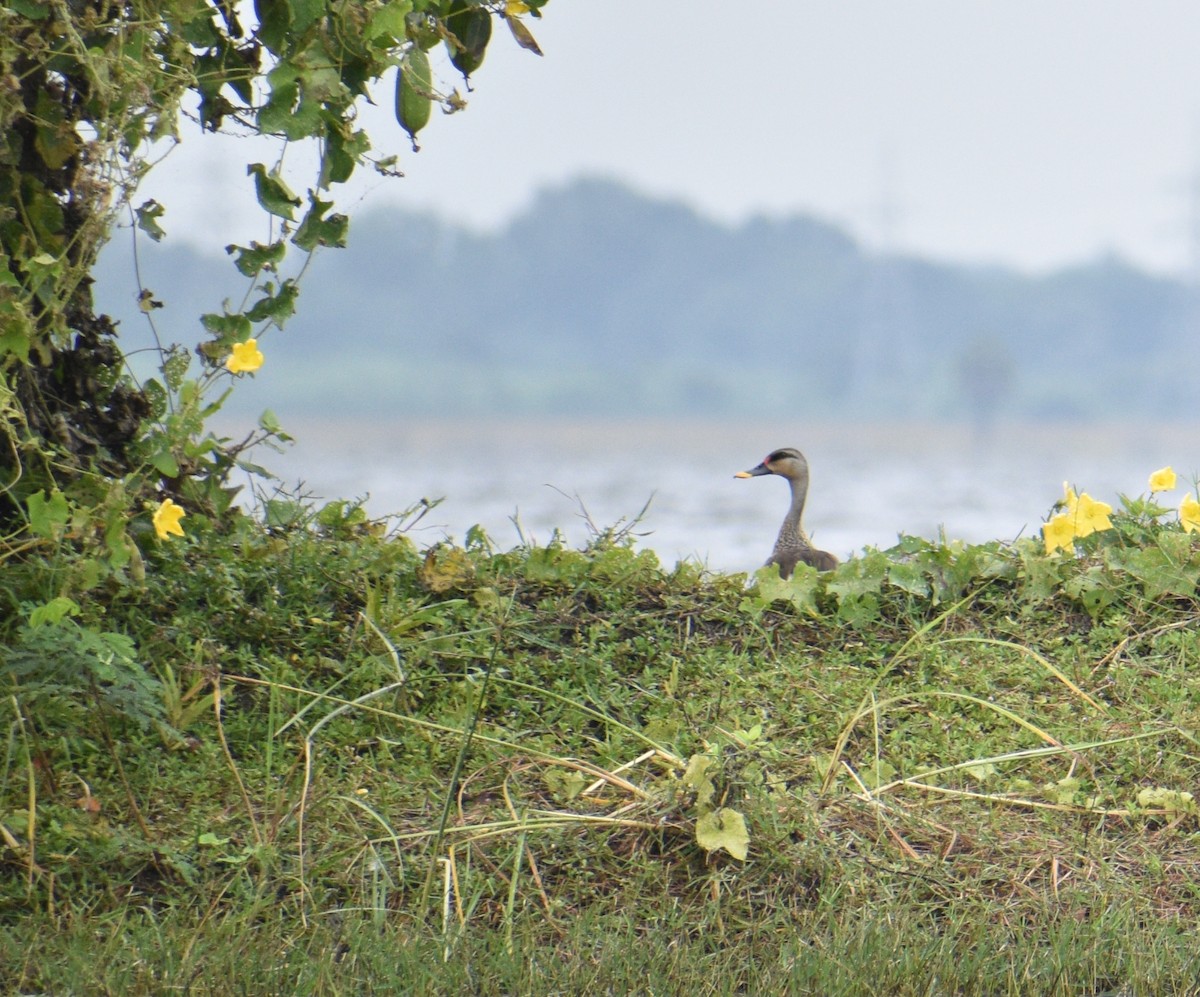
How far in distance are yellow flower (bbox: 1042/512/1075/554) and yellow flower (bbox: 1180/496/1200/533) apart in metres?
0.42

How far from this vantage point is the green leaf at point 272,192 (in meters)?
4.48

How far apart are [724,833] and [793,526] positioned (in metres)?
2.63

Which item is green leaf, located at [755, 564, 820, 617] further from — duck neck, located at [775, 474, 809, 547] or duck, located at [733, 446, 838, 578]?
duck neck, located at [775, 474, 809, 547]

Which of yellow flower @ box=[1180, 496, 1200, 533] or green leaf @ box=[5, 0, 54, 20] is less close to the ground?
green leaf @ box=[5, 0, 54, 20]

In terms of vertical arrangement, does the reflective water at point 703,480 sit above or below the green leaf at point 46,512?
above

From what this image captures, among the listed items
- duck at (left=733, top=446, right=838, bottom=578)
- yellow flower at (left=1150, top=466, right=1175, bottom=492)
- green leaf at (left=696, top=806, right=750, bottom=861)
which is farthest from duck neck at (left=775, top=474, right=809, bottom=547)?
green leaf at (left=696, top=806, right=750, bottom=861)

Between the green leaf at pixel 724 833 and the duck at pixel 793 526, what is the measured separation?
2.04m

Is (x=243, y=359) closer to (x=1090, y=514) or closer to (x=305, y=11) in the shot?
(x=305, y=11)

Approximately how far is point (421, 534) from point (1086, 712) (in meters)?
2.71

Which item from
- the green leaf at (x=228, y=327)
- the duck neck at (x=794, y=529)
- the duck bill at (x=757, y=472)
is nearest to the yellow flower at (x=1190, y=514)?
the duck neck at (x=794, y=529)

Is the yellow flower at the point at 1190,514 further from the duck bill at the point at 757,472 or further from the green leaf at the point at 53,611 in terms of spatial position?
the green leaf at the point at 53,611

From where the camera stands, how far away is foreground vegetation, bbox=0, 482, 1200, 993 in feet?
10.7

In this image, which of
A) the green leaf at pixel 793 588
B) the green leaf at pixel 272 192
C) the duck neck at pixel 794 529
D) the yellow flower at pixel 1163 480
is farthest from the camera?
the duck neck at pixel 794 529

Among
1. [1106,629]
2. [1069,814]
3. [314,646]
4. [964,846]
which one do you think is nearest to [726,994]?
[964,846]
